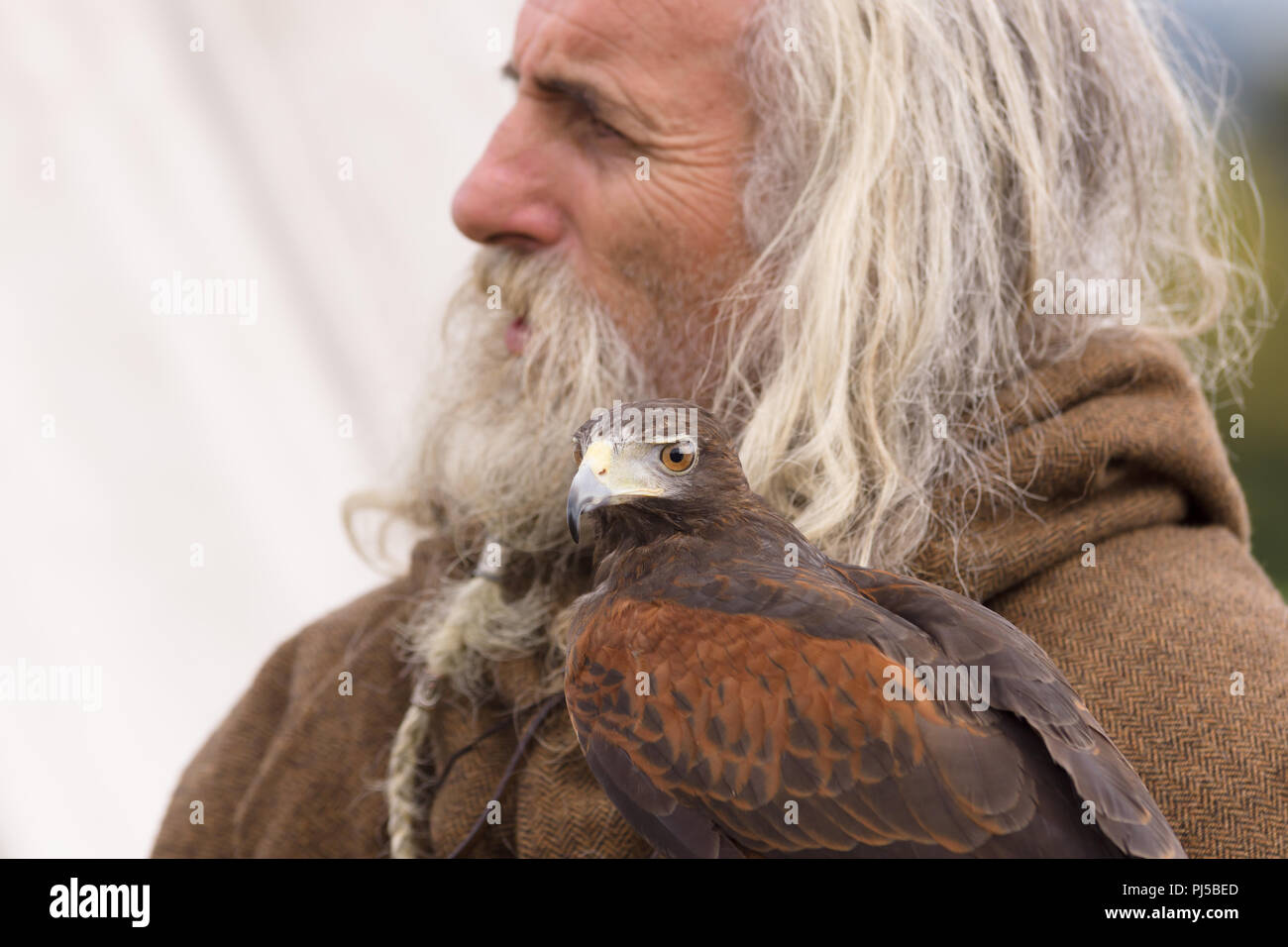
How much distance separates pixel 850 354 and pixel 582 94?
2.14ft

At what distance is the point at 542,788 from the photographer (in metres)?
1.64

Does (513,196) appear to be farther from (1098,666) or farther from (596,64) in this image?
(1098,666)

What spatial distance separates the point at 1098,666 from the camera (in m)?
1.42

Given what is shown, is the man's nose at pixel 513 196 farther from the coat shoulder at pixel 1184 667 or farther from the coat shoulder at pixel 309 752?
the coat shoulder at pixel 1184 667

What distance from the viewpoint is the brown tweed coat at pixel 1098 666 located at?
1334 mm

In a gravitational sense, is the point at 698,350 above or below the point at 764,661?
above

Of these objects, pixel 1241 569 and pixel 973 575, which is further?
pixel 1241 569

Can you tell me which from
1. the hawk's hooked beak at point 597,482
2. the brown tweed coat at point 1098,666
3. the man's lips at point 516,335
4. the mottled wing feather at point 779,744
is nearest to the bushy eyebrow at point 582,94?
the man's lips at point 516,335

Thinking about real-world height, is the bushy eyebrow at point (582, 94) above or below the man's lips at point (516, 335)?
above

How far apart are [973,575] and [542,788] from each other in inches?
27.9

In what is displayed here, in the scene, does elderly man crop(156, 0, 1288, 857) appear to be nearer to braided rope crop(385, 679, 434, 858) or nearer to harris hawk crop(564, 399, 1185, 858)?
braided rope crop(385, 679, 434, 858)

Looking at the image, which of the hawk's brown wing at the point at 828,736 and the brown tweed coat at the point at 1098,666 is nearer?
the hawk's brown wing at the point at 828,736
